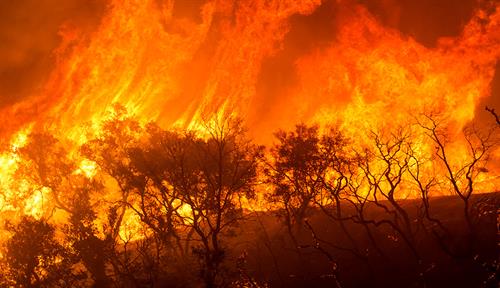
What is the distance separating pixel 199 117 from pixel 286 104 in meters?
13.1

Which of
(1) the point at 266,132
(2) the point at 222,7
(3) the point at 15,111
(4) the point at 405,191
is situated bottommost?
(4) the point at 405,191

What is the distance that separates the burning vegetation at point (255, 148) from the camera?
32.9 m

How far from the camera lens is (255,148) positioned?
41.9m

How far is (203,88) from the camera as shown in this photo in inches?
2451

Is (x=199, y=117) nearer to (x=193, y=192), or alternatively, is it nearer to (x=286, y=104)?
(x=286, y=104)

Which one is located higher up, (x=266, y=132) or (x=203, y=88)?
(x=203, y=88)

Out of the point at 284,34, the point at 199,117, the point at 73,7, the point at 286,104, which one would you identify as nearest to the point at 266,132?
the point at 286,104

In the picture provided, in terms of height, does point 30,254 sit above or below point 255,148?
below

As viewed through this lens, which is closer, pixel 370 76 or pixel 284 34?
pixel 370 76

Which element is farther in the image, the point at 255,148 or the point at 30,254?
the point at 255,148

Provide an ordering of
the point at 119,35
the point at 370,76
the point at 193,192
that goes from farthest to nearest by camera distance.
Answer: the point at 119,35 < the point at 370,76 < the point at 193,192

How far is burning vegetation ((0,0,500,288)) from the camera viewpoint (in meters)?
32.9

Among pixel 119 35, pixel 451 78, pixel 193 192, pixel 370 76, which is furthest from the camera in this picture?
pixel 119 35

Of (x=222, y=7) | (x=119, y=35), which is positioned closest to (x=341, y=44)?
(x=222, y=7)
